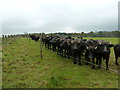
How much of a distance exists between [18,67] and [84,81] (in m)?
4.56

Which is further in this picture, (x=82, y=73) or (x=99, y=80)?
(x=82, y=73)

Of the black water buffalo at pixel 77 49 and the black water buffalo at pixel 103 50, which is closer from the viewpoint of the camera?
the black water buffalo at pixel 103 50

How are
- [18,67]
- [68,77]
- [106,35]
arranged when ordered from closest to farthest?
[68,77] → [18,67] → [106,35]

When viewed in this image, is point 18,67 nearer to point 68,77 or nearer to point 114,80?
point 68,77

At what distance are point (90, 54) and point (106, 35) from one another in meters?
60.1

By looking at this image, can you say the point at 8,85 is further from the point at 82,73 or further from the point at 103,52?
the point at 103,52

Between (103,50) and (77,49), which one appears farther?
(77,49)

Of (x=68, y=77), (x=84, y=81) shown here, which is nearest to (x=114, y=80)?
(x=84, y=81)

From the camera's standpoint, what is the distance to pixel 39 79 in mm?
7035

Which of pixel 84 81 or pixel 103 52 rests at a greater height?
pixel 103 52

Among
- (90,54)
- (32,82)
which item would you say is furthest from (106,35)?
(32,82)

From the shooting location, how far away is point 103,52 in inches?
365

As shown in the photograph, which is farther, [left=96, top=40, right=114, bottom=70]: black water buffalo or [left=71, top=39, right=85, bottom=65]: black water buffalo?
[left=71, top=39, right=85, bottom=65]: black water buffalo

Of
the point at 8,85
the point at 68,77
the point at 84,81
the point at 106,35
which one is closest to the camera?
the point at 8,85
